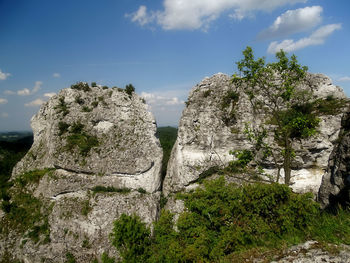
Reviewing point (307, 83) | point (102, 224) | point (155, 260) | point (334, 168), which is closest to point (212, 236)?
point (155, 260)

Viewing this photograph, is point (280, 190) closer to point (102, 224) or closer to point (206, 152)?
point (206, 152)

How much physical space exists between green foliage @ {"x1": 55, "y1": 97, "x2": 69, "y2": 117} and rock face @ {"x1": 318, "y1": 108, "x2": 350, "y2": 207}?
104 feet

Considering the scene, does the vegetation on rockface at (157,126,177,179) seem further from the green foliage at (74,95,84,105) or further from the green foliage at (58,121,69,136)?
the green foliage at (58,121,69,136)

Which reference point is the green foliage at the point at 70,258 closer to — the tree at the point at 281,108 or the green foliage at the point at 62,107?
the green foliage at the point at 62,107

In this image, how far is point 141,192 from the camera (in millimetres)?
25094

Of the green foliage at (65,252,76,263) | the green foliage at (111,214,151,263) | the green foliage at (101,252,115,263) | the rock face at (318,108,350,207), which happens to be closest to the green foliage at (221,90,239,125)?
the rock face at (318,108,350,207)

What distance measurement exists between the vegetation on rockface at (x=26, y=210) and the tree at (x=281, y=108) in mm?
24530

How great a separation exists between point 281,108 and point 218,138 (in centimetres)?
857

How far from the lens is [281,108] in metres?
23.6

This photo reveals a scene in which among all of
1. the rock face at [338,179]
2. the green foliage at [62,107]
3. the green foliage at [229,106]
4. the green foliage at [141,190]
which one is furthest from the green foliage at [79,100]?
the rock face at [338,179]

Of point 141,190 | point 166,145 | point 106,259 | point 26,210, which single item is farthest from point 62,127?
point 166,145

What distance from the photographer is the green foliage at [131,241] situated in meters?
11.2

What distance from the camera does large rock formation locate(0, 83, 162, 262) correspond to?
20672 mm

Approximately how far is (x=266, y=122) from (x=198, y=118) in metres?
8.71
